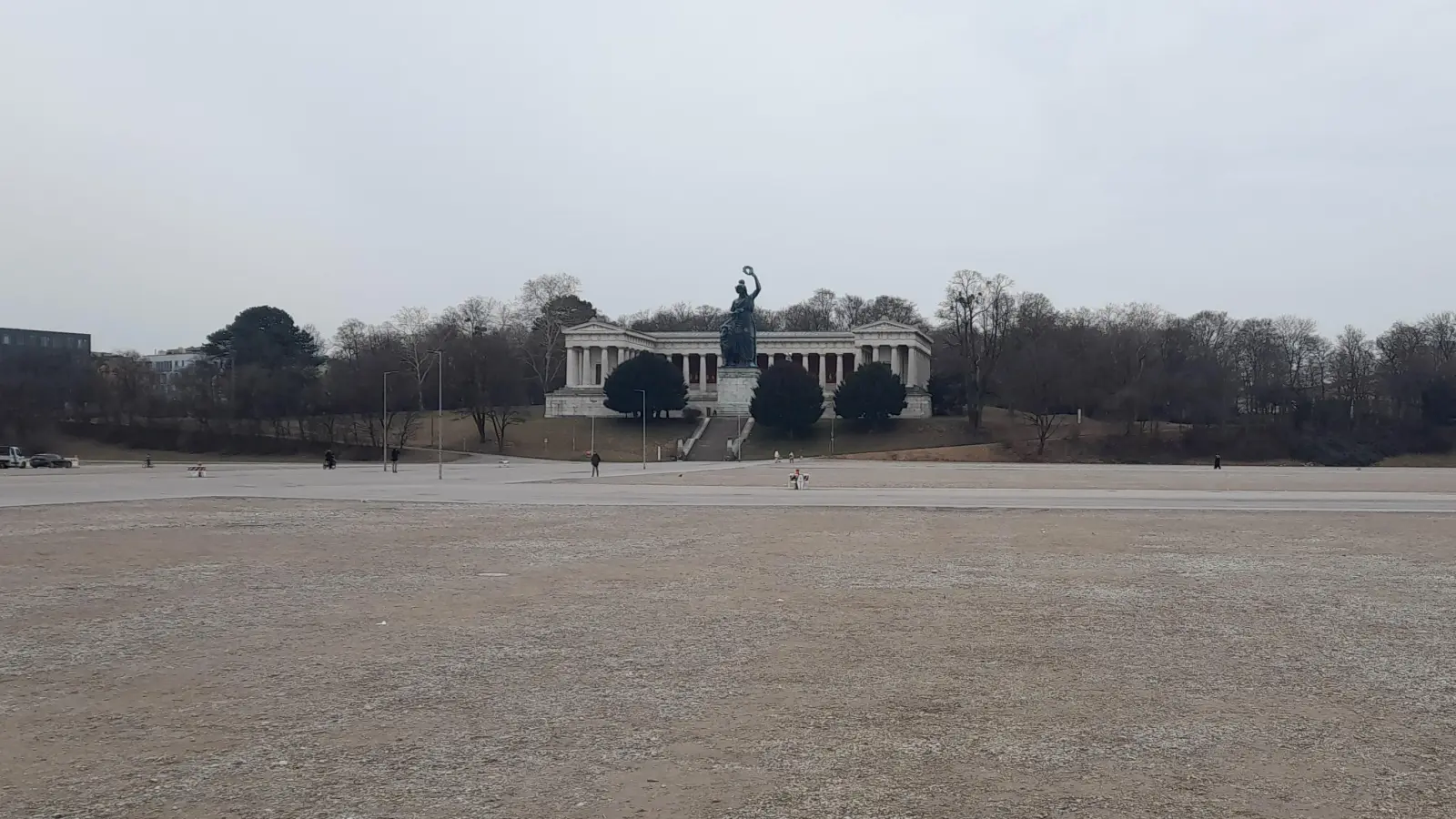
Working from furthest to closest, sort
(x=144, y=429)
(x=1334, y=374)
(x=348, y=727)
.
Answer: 1. (x=1334, y=374)
2. (x=144, y=429)
3. (x=348, y=727)

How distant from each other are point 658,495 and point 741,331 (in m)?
66.6

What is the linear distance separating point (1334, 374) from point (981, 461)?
46.4m

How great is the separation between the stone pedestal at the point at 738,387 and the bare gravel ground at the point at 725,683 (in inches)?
3277

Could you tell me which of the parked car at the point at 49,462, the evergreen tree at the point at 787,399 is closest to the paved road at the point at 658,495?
the parked car at the point at 49,462

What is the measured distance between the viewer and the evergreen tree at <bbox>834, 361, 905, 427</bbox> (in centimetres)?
9500

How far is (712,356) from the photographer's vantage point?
124m

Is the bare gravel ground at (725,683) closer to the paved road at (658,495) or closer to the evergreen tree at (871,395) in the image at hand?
the paved road at (658,495)

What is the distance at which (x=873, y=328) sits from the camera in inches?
4481

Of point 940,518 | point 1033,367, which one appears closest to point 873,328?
point 1033,367

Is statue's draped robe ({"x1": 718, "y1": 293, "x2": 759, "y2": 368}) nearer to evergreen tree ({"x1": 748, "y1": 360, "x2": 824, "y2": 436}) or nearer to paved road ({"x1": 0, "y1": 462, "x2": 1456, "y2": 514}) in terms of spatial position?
evergreen tree ({"x1": 748, "y1": 360, "x2": 824, "y2": 436})

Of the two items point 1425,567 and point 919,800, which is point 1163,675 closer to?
point 919,800

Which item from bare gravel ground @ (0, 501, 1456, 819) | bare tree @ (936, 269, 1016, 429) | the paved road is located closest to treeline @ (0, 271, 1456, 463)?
bare tree @ (936, 269, 1016, 429)

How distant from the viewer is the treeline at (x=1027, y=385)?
87.0 metres

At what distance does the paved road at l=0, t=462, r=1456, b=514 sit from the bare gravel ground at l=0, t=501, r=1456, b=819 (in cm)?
1326
